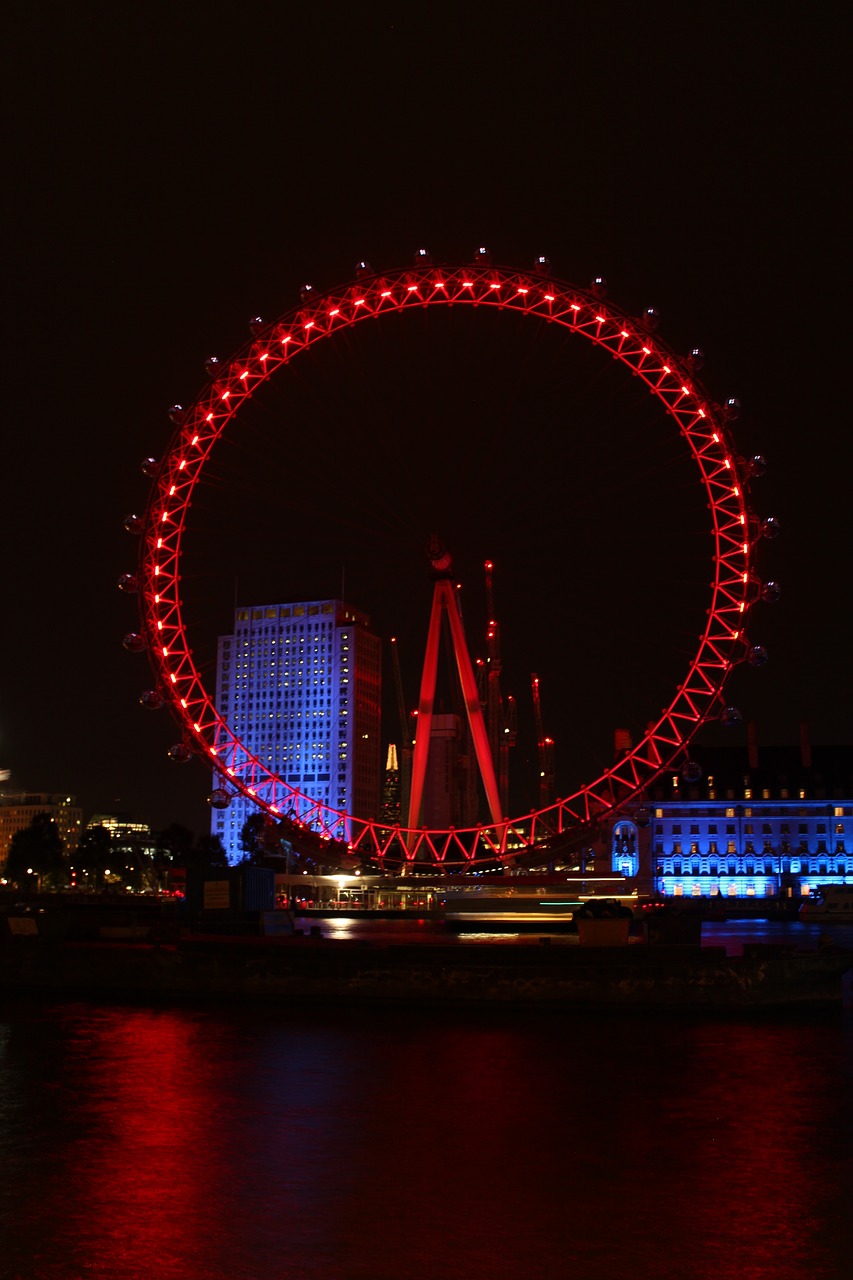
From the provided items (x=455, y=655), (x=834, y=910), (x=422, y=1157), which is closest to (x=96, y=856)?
(x=834, y=910)

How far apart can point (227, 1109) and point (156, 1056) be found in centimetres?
570

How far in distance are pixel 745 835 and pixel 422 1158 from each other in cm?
11779

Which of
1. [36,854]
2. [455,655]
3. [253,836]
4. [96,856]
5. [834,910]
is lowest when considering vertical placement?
[834,910]

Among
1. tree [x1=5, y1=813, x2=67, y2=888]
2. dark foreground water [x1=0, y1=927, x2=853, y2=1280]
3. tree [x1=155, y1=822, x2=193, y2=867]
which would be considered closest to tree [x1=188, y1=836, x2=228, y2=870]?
tree [x1=155, y1=822, x2=193, y2=867]

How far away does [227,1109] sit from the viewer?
16969 millimetres

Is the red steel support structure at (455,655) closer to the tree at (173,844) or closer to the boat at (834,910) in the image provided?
the boat at (834,910)

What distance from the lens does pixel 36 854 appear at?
128m

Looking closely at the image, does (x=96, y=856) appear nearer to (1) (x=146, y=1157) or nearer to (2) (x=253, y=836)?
(2) (x=253, y=836)

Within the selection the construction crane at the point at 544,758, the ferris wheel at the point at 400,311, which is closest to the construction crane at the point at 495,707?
the construction crane at the point at 544,758

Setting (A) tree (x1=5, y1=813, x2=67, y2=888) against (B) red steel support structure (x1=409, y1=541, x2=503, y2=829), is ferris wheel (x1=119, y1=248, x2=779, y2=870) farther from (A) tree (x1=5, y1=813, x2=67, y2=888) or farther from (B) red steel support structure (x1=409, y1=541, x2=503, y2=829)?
(A) tree (x1=5, y1=813, x2=67, y2=888)

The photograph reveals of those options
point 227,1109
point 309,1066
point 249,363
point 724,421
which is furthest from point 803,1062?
point 249,363

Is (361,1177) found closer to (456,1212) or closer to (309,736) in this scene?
(456,1212)

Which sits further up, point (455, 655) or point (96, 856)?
point (455, 655)

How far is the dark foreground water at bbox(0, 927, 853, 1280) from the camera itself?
1053cm
